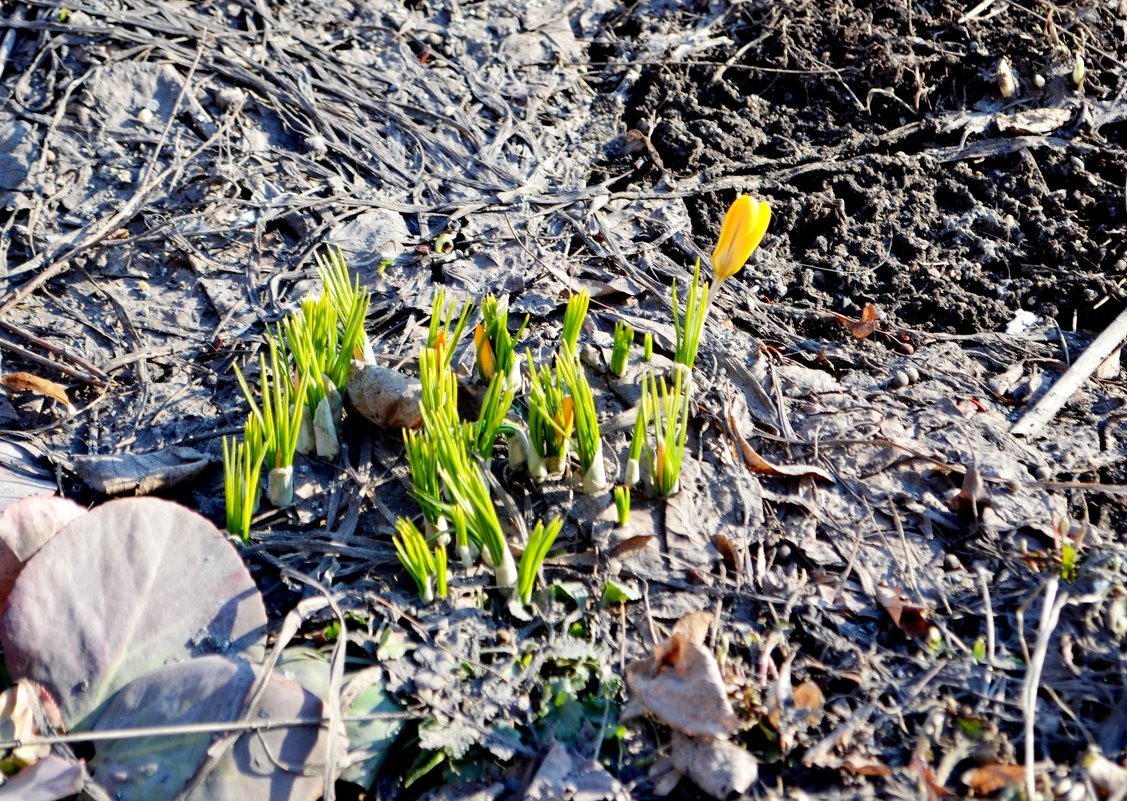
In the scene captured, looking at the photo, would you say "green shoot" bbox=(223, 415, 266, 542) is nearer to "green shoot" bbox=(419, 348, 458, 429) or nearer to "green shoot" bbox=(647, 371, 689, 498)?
"green shoot" bbox=(419, 348, 458, 429)

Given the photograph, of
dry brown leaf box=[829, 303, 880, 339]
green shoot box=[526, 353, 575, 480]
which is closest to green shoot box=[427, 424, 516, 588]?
green shoot box=[526, 353, 575, 480]

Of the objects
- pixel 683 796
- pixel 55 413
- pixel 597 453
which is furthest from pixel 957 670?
pixel 55 413

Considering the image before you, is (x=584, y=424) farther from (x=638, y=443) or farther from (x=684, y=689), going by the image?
(x=684, y=689)

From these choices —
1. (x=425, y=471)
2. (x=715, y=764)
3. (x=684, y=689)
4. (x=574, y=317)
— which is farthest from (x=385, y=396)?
(x=715, y=764)

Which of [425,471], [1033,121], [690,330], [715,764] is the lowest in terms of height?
[715,764]

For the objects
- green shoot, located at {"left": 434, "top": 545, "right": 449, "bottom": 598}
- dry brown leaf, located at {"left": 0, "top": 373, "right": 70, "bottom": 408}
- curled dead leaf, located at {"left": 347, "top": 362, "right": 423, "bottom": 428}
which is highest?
curled dead leaf, located at {"left": 347, "top": 362, "right": 423, "bottom": 428}
